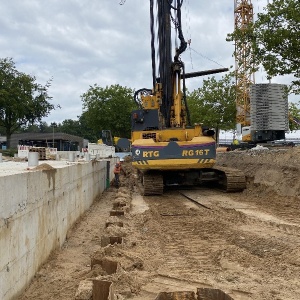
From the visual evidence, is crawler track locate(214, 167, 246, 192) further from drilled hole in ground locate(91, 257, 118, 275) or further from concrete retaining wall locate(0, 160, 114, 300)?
drilled hole in ground locate(91, 257, 118, 275)

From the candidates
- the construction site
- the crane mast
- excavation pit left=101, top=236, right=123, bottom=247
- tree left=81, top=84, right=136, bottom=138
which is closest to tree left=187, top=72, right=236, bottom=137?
the crane mast

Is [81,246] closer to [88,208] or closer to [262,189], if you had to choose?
[88,208]

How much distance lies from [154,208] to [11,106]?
23.8 m

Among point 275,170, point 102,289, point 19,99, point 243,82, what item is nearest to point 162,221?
point 102,289

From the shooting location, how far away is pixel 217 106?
132ft

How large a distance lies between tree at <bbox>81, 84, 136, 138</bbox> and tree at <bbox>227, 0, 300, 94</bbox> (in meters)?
36.4

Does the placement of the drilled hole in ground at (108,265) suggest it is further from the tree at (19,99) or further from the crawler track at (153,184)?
the tree at (19,99)

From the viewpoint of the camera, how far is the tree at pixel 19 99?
32.3 meters

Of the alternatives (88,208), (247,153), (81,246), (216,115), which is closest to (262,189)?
(247,153)

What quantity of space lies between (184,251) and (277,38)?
31.5 feet

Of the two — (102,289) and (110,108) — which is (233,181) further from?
(110,108)

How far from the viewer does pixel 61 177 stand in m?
7.59

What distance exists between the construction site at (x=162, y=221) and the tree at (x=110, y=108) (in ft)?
105

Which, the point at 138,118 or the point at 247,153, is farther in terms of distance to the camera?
the point at 247,153
